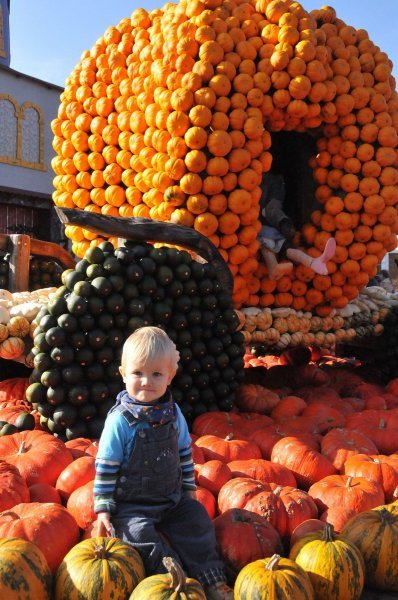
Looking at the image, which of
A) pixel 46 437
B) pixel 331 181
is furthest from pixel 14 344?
pixel 331 181

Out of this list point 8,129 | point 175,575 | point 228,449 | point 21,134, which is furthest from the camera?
point 21,134

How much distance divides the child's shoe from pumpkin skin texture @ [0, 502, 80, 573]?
61 centimetres

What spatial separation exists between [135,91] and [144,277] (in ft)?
7.05

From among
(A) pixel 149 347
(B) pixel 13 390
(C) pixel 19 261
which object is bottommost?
(B) pixel 13 390

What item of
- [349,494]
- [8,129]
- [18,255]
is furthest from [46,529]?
[8,129]

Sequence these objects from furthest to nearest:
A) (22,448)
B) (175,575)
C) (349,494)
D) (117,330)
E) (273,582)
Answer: (117,330), (22,448), (349,494), (273,582), (175,575)

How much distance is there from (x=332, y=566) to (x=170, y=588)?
2.17ft

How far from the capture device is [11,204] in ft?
44.5

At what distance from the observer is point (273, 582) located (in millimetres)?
2082

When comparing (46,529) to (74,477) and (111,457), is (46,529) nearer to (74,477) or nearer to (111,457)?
(111,457)

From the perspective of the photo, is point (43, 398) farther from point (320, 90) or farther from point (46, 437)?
point (320, 90)

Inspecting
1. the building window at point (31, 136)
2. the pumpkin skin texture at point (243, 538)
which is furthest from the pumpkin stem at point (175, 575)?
the building window at point (31, 136)

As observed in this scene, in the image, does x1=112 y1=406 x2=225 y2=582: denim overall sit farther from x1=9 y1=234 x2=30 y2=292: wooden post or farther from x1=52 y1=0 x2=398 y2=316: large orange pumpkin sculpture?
x1=9 y1=234 x2=30 y2=292: wooden post

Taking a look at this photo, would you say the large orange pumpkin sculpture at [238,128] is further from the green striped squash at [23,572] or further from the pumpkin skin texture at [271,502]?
the green striped squash at [23,572]
